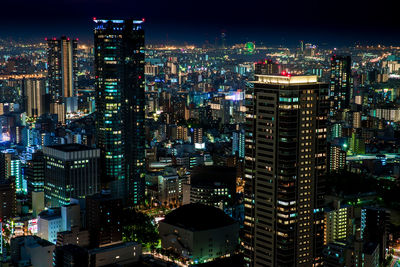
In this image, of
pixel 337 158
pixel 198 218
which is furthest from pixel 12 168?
pixel 337 158

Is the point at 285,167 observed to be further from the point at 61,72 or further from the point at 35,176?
the point at 61,72

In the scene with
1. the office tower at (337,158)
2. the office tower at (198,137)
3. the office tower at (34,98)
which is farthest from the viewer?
the office tower at (34,98)

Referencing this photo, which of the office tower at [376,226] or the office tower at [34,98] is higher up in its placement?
the office tower at [34,98]

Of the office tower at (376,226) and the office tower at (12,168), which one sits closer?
the office tower at (376,226)

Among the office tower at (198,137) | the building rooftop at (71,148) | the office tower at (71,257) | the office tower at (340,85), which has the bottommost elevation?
the office tower at (71,257)

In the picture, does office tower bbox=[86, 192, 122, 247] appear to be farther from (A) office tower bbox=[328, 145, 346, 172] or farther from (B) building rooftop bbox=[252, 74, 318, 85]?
(A) office tower bbox=[328, 145, 346, 172]

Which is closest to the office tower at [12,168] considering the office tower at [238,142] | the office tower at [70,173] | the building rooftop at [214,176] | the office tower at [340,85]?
the office tower at [70,173]

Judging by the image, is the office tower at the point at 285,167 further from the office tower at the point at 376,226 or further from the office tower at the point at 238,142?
the office tower at the point at 238,142

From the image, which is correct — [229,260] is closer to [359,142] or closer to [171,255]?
[171,255]
